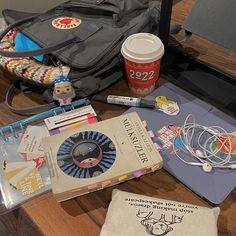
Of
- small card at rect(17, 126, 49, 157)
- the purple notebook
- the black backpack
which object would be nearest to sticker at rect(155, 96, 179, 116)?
the purple notebook

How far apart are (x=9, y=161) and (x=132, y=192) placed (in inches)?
9.0

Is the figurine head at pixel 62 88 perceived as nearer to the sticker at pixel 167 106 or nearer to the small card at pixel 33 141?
the small card at pixel 33 141

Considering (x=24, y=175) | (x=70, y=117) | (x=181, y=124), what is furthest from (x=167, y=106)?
(x=24, y=175)

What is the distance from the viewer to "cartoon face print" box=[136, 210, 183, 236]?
1.61 feet

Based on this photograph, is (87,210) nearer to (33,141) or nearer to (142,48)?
(33,141)

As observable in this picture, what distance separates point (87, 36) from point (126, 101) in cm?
16

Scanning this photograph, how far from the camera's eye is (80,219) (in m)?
0.54

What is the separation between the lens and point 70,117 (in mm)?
663

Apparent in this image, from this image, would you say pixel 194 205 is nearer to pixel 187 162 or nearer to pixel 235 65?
pixel 187 162

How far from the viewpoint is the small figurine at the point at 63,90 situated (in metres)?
0.66

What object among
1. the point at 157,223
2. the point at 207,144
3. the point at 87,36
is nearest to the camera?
the point at 157,223

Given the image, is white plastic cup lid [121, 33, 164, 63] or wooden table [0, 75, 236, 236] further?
white plastic cup lid [121, 33, 164, 63]

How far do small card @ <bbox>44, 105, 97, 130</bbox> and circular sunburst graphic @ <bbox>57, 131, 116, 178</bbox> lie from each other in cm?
6

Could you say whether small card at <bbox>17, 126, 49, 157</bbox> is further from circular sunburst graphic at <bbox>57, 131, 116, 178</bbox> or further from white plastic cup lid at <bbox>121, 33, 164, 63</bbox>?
white plastic cup lid at <bbox>121, 33, 164, 63</bbox>
